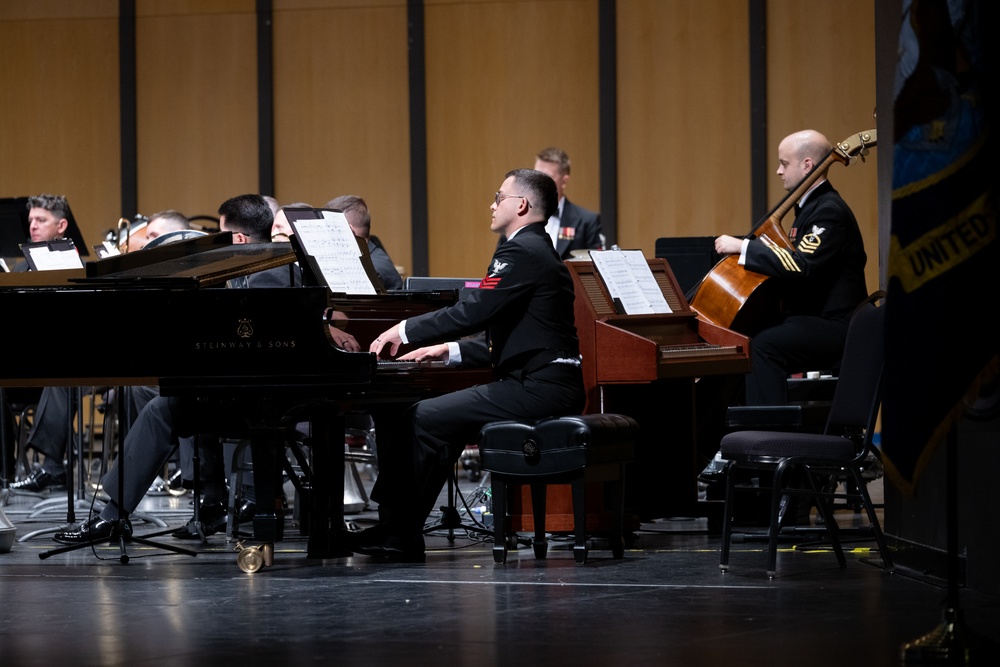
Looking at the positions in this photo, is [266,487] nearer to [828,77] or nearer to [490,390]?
[490,390]

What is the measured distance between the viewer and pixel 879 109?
186 inches

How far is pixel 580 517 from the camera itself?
16.1 feet

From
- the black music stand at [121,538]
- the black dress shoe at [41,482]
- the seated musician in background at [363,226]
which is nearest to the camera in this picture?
the black music stand at [121,538]

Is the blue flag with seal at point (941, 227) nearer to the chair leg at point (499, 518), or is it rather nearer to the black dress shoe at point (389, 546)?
the chair leg at point (499, 518)

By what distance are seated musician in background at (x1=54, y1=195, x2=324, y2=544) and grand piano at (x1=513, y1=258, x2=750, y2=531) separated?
1.25 metres

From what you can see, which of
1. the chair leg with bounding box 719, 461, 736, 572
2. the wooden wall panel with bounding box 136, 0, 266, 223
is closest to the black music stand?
the chair leg with bounding box 719, 461, 736, 572

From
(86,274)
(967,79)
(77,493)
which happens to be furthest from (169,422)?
(967,79)

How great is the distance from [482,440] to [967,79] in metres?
2.41

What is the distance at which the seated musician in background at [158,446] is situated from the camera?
17.9ft

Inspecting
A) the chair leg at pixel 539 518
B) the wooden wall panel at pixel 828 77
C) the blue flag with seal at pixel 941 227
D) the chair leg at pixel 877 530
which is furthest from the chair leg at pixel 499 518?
the wooden wall panel at pixel 828 77

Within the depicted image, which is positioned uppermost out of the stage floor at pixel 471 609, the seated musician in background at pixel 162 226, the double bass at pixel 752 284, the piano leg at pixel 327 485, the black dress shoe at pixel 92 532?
the seated musician in background at pixel 162 226

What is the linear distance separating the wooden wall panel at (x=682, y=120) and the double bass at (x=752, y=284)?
3889mm

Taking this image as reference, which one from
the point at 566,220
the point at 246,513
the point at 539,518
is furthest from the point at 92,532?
the point at 566,220

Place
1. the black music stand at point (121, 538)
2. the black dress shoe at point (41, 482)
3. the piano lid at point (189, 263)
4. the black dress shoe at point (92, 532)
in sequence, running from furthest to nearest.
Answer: the black dress shoe at point (41, 482) < the black dress shoe at point (92, 532) < the black music stand at point (121, 538) < the piano lid at point (189, 263)
